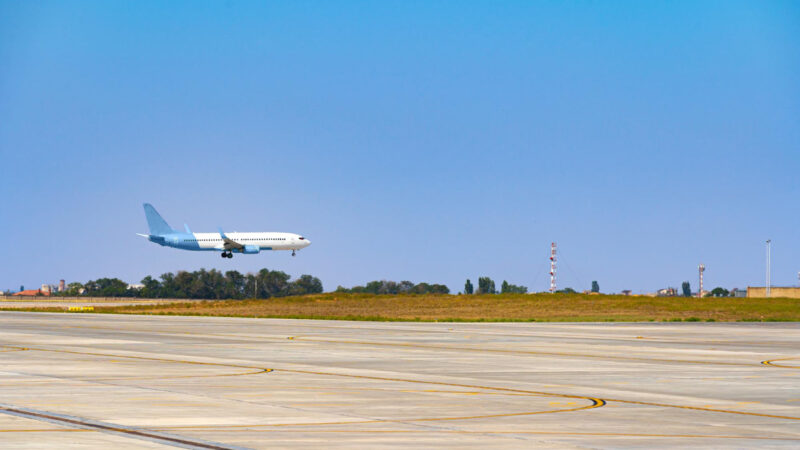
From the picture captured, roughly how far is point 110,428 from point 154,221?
549ft

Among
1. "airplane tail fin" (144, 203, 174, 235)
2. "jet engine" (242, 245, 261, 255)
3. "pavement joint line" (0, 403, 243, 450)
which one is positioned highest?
"airplane tail fin" (144, 203, 174, 235)

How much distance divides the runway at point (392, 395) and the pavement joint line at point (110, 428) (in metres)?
0.03

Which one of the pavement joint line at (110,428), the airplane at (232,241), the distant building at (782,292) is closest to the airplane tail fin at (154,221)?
the airplane at (232,241)

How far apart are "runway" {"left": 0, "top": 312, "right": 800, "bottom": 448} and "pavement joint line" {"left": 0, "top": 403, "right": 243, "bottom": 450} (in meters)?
0.03

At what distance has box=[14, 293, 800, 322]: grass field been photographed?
109m

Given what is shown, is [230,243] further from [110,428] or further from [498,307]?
[110,428]

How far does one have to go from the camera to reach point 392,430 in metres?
18.3

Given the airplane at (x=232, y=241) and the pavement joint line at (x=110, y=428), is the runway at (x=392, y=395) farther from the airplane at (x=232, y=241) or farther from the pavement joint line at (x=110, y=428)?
the airplane at (x=232, y=241)

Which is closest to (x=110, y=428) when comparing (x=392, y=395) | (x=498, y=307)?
(x=392, y=395)

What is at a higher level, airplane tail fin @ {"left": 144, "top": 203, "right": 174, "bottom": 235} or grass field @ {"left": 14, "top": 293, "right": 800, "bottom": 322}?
airplane tail fin @ {"left": 144, "top": 203, "right": 174, "bottom": 235}

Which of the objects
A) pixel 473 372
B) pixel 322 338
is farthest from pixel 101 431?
pixel 322 338

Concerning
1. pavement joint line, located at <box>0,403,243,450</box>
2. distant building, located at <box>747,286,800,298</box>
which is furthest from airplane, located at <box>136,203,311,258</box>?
pavement joint line, located at <box>0,403,243,450</box>

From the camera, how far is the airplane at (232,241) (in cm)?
16988

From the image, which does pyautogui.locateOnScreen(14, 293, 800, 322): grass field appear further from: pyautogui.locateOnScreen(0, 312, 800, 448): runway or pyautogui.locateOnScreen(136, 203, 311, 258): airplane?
pyautogui.locateOnScreen(0, 312, 800, 448): runway
